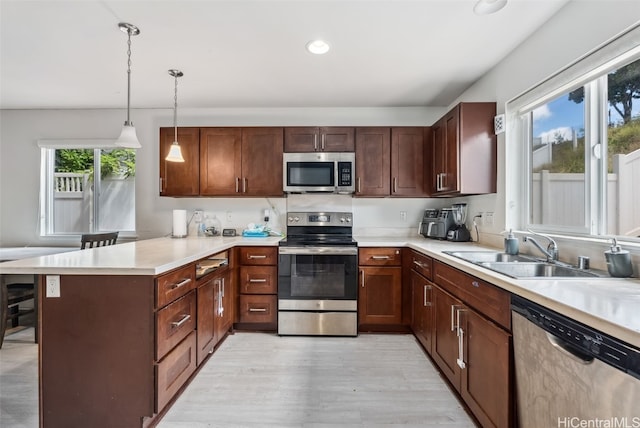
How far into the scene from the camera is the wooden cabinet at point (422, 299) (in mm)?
2260

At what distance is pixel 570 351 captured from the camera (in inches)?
38.1

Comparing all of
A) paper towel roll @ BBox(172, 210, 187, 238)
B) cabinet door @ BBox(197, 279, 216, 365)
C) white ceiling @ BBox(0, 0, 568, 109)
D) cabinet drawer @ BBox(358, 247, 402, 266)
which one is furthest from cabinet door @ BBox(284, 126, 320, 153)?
cabinet door @ BBox(197, 279, 216, 365)

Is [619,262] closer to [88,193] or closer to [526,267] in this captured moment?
[526,267]

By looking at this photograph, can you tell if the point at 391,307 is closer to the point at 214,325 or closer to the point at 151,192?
the point at 214,325

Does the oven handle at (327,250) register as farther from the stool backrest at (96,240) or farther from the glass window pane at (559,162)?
the stool backrest at (96,240)

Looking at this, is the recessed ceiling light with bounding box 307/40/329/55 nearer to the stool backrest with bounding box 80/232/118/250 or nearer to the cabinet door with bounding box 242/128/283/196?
the cabinet door with bounding box 242/128/283/196

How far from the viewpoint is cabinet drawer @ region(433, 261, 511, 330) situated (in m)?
1.33

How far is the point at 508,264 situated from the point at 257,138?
2.53 m

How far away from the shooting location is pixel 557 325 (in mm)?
1004

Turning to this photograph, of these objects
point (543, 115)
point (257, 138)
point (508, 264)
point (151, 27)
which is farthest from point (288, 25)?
point (508, 264)

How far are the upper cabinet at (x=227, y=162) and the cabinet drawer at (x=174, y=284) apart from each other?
4.59ft

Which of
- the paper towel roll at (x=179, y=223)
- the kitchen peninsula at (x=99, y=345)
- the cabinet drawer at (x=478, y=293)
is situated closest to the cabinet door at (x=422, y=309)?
the cabinet drawer at (x=478, y=293)

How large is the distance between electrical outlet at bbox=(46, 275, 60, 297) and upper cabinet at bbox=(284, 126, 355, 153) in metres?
2.18

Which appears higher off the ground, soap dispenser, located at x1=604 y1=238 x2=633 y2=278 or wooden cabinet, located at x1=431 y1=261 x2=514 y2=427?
soap dispenser, located at x1=604 y1=238 x2=633 y2=278
